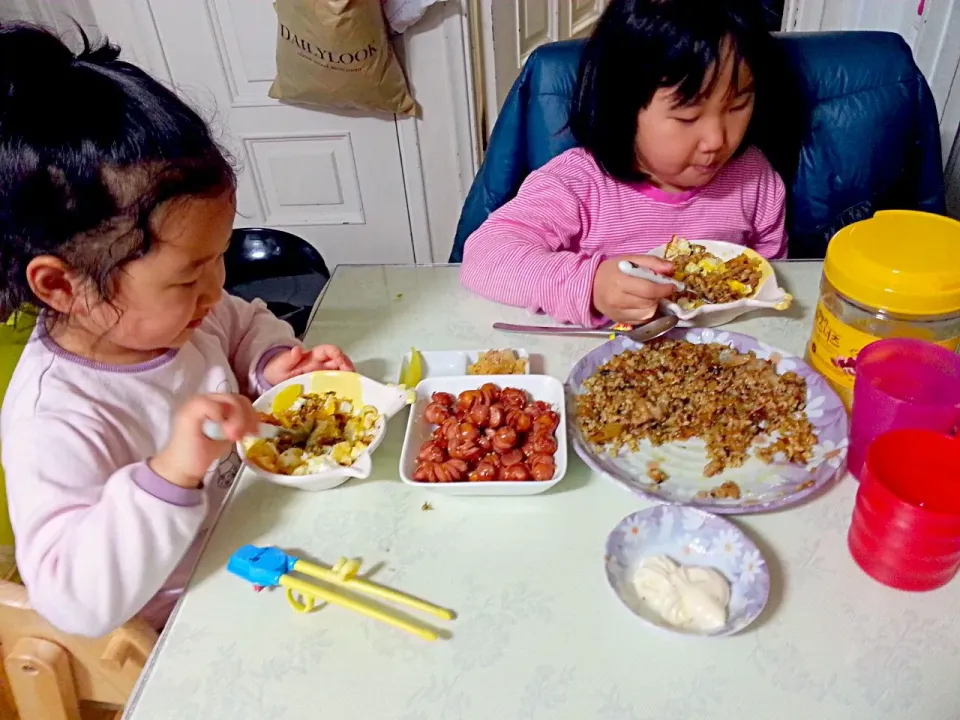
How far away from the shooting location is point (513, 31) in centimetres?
218

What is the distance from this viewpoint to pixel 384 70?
6.63ft

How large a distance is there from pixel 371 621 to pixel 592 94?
845 mm

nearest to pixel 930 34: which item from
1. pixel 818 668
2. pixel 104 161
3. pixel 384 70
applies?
pixel 384 70

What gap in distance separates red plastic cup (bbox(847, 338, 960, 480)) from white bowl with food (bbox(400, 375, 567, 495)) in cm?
30

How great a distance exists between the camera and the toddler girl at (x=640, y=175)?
99 centimetres

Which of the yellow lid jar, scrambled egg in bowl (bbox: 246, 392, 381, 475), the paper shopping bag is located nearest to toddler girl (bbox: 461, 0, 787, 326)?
the yellow lid jar

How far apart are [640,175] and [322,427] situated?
68 cm

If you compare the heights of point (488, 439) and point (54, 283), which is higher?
point (54, 283)

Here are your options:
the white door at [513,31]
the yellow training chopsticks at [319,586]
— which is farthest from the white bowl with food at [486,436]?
the white door at [513,31]

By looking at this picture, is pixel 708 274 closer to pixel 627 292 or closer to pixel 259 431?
pixel 627 292

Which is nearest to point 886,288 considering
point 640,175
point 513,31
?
point 640,175

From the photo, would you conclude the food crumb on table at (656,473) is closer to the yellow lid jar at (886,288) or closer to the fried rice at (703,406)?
the fried rice at (703,406)

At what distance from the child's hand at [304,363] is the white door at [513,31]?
1.44 m

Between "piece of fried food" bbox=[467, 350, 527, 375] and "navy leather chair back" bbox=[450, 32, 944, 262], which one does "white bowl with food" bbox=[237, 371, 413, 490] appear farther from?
"navy leather chair back" bbox=[450, 32, 944, 262]
